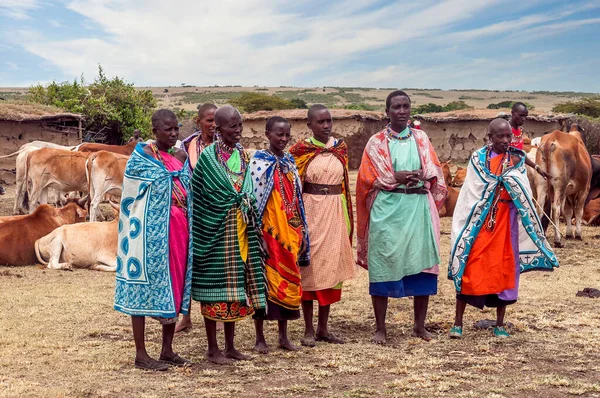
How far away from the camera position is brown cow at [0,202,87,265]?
10234 millimetres

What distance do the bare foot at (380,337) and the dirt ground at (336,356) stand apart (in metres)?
0.08

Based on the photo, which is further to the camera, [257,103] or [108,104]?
[257,103]

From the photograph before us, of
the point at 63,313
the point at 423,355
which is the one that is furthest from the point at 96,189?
the point at 423,355

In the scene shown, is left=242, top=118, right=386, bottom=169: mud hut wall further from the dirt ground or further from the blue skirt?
the blue skirt

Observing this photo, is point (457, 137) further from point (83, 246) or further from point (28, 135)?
point (83, 246)

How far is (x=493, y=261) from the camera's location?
6.49m

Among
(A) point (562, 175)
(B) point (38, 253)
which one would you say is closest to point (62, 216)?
(B) point (38, 253)

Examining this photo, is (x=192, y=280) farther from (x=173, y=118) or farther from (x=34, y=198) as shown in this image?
(x=34, y=198)

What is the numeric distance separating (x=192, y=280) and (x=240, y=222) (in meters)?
0.57

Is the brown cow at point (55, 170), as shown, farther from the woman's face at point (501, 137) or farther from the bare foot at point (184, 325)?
the woman's face at point (501, 137)

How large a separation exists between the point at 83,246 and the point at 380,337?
5.20m


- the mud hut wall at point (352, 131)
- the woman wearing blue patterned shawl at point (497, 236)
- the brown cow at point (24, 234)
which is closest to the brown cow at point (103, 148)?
the brown cow at point (24, 234)

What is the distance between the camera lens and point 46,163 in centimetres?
1445

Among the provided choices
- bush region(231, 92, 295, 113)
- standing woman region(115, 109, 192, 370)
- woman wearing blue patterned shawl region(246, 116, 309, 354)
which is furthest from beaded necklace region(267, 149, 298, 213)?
bush region(231, 92, 295, 113)
